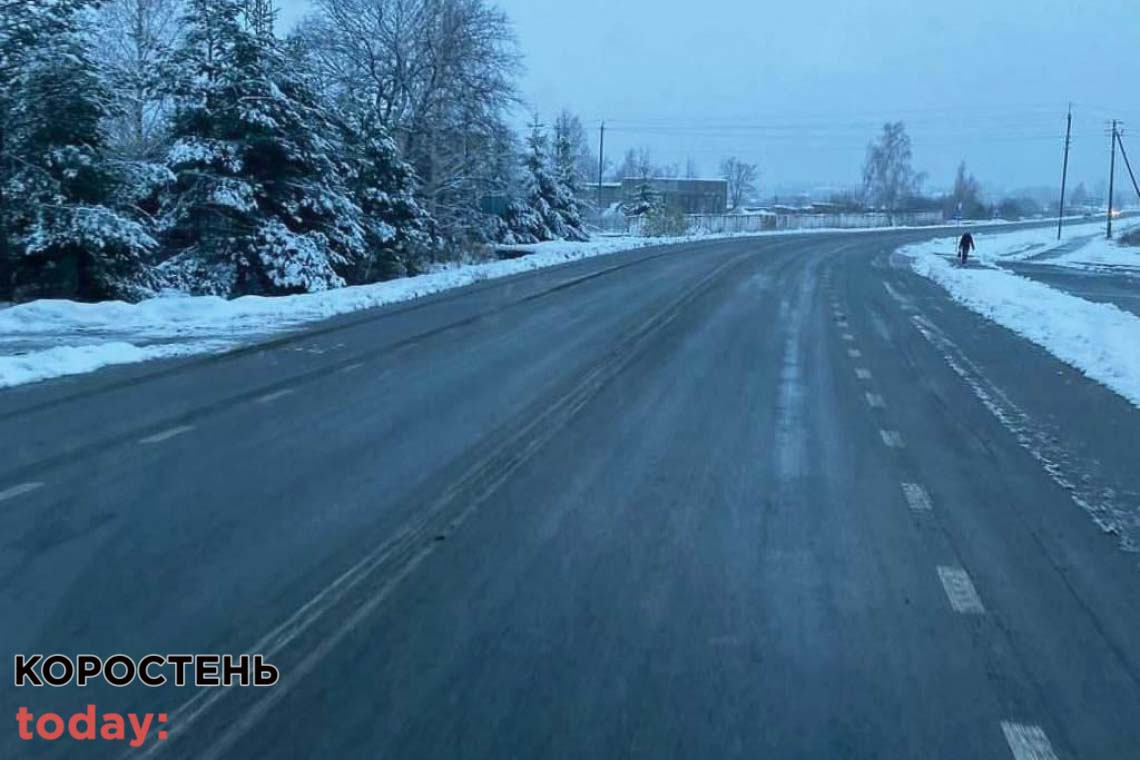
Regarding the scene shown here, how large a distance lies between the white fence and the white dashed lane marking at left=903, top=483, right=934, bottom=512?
75.7m

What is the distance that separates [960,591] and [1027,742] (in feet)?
6.39

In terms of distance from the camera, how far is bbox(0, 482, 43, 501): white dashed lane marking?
8.38 meters

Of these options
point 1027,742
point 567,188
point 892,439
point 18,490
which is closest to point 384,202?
point 892,439

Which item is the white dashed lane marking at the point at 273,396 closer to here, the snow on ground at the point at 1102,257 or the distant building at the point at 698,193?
the snow on ground at the point at 1102,257

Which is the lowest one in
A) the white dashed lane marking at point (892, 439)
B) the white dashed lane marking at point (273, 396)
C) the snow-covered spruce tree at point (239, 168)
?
the white dashed lane marking at point (273, 396)

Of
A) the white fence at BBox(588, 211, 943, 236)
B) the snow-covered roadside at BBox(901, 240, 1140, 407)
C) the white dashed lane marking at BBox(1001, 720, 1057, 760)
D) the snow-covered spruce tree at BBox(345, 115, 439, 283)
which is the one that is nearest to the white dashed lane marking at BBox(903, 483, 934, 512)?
the white dashed lane marking at BBox(1001, 720, 1057, 760)

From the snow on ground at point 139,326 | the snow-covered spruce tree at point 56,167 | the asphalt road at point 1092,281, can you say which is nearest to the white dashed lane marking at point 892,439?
the snow on ground at point 139,326

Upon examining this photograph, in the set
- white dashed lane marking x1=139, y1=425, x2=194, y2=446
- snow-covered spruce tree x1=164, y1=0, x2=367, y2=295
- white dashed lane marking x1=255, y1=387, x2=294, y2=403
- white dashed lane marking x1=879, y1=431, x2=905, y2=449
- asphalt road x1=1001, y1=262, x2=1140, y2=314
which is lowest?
asphalt road x1=1001, y1=262, x2=1140, y2=314

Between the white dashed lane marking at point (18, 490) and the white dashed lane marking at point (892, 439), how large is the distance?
22.6ft

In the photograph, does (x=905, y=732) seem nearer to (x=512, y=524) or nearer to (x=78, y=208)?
(x=512, y=524)

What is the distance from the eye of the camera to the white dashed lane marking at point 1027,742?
182 inches

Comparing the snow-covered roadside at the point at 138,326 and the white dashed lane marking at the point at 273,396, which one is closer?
the white dashed lane marking at the point at 273,396

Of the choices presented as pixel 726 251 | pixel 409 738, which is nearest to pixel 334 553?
pixel 409 738

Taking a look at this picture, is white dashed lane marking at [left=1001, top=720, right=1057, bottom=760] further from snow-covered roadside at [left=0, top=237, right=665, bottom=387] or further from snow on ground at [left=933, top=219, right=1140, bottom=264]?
snow on ground at [left=933, top=219, right=1140, bottom=264]
